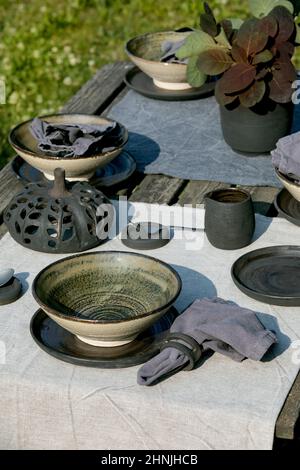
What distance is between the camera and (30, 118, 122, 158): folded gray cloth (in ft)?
8.74

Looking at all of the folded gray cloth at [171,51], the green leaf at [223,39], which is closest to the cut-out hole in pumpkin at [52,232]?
the green leaf at [223,39]

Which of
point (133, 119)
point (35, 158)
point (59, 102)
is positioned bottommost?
point (59, 102)

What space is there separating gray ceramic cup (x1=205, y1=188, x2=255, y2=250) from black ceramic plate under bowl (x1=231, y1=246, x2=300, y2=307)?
3.0 inches

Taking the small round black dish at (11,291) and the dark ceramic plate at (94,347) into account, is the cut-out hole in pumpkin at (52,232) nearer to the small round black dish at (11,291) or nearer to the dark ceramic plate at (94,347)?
the small round black dish at (11,291)

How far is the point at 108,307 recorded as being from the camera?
2.10m

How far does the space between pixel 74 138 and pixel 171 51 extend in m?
0.77

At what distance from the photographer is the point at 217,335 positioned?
1921mm

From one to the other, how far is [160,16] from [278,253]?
3587 millimetres

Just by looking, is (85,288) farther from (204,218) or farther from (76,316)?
(204,218)

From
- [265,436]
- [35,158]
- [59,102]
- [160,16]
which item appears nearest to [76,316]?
[265,436]

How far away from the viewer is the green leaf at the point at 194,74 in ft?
9.85

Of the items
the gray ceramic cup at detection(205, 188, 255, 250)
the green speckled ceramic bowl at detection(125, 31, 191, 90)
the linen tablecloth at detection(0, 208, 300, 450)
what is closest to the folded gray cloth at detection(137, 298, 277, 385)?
the linen tablecloth at detection(0, 208, 300, 450)

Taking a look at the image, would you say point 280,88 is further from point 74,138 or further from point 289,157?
point 74,138

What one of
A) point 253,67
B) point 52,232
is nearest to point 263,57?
point 253,67
